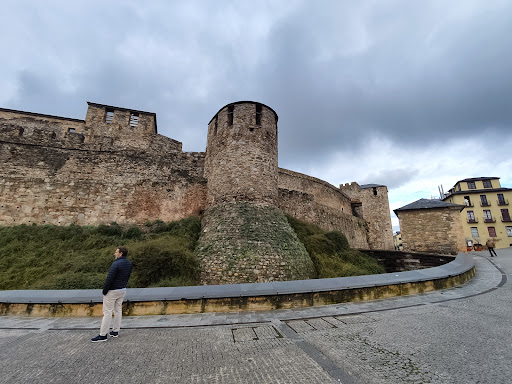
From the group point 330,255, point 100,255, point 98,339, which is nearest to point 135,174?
point 100,255

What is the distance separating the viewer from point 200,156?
14.7 metres

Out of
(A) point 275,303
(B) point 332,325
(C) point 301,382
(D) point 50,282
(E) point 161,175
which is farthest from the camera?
(E) point 161,175

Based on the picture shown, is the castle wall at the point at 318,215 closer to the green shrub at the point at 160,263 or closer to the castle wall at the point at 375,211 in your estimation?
the castle wall at the point at 375,211

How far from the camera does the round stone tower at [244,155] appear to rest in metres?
11.3

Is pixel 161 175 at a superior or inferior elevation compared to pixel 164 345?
superior

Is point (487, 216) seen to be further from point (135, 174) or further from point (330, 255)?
point (135, 174)

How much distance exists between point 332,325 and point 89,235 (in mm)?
11587

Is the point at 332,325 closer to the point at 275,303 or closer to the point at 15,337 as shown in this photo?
the point at 275,303

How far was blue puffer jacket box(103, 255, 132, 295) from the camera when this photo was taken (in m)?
3.61

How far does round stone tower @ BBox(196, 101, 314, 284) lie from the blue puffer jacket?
5.08m

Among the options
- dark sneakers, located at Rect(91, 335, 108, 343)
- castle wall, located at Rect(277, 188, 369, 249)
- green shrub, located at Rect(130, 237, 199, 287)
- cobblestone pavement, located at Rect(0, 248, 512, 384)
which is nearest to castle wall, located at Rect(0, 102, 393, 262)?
castle wall, located at Rect(277, 188, 369, 249)

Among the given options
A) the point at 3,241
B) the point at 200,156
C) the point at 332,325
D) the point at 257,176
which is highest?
the point at 200,156

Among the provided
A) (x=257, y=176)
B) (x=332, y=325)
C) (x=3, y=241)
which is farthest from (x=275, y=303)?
(x=3, y=241)

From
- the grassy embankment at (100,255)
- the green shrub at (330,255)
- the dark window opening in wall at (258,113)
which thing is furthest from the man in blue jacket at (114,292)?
the dark window opening in wall at (258,113)
